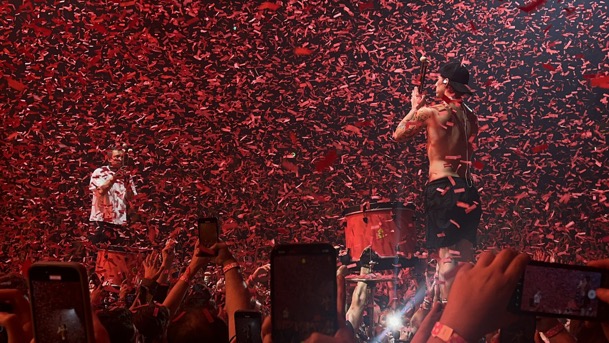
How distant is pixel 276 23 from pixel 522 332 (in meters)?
10.6

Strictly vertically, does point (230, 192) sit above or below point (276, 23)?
below

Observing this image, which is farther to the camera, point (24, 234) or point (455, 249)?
point (24, 234)

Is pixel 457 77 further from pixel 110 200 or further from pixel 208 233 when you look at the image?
pixel 110 200

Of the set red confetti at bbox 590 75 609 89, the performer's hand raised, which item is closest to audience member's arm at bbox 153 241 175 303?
the performer's hand raised

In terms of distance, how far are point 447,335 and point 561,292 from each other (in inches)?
10.9

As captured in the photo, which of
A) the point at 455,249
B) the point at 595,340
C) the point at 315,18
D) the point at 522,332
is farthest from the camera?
the point at 315,18

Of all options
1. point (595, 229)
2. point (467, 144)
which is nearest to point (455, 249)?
point (467, 144)

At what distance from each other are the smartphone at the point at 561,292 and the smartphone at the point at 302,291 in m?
0.45

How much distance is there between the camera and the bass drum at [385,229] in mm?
7066

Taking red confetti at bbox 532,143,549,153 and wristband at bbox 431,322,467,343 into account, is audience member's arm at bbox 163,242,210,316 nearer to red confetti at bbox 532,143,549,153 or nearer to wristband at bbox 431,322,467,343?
wristband at bbox 431,322,467,343

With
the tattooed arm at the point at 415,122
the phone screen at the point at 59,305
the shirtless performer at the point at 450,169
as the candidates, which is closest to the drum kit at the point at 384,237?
the shirtless performer at the point at 450,169

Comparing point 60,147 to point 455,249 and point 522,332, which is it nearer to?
point 455,249

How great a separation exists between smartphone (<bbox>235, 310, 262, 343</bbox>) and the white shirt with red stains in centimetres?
785

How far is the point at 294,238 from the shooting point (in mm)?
11016
